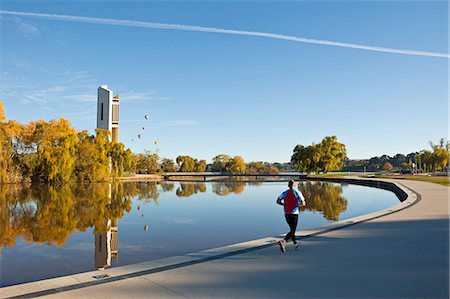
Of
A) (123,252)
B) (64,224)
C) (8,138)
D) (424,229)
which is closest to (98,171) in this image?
(8,138)

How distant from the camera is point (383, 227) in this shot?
28.1 feet

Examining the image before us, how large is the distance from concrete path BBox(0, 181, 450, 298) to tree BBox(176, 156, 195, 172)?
88286 millimetres

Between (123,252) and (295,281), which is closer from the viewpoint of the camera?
(295,281)

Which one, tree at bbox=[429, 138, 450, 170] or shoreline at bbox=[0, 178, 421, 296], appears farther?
tree at bbox=[429, 138, 450, 170]

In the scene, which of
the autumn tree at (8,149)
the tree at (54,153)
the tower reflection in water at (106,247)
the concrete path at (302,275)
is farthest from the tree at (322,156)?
the concrete path at (302,275)

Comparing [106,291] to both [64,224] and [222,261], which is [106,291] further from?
[64,224]

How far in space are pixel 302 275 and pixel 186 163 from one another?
3561 inches

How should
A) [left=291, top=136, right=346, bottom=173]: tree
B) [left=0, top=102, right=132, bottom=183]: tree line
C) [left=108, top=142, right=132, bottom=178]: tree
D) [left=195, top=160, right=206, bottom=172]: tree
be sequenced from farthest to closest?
[left=195, top=160, right=206, bottom=172]: tree
[left=291, top=136, right=346, bottom=173]: tree
[left=108, top=142, right=132, bottom=178]: tree
[left=0, top=102, right=132, bottom=183]: tree line

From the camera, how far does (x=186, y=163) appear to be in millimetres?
94312

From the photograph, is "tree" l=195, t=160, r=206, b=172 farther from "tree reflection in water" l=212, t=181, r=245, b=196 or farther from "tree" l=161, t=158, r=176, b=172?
"tree reflection in water" l=212, t=181, r=245, b=196

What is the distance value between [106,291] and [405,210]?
1100 centimetres

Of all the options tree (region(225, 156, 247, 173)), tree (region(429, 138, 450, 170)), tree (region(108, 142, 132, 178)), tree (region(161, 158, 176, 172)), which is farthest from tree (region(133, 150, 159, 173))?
tree (region(429, 138, 450, 170))

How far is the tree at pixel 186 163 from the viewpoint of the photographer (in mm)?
94312

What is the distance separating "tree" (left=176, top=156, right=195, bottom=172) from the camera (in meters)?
94.3
